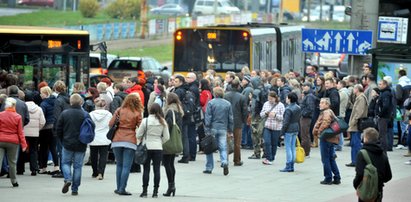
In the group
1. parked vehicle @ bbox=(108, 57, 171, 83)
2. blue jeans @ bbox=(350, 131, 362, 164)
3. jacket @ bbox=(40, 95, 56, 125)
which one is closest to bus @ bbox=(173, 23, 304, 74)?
parked vehicle @ bbox=(108, 57, 171, 83)

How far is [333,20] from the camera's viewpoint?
10988cm

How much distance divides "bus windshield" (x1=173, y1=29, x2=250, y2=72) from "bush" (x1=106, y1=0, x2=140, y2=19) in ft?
155

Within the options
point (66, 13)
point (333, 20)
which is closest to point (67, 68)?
point (66, 13)

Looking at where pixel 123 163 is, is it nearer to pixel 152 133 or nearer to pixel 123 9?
pixel 152 133

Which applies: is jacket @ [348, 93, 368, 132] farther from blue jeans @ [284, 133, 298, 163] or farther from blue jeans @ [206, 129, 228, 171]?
blue jeans @ [206, 129, 228, 171]

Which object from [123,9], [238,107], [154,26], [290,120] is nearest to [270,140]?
[238,107]

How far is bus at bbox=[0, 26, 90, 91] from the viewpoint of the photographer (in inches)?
978

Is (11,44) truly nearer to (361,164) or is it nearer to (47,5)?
(361,164)

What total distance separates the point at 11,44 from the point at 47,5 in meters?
66.0

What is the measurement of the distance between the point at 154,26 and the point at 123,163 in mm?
60840

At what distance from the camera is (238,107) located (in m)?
22.8

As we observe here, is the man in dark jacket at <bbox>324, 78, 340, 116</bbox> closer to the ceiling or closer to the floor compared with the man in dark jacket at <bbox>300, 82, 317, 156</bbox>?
closer to the ceiling

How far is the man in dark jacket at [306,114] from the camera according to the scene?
25.2 meters

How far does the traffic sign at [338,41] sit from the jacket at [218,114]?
37.9ft
